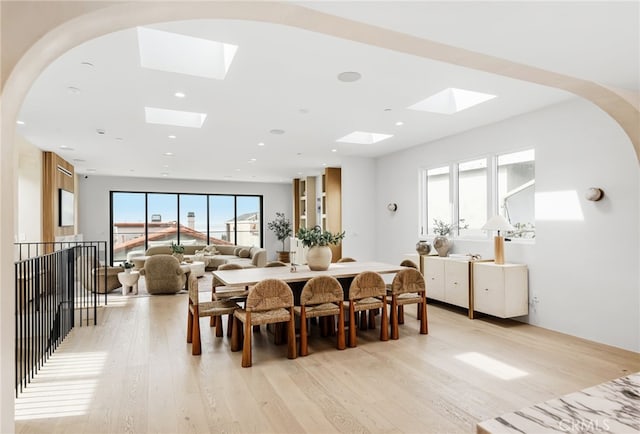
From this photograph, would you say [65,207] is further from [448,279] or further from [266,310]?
[448,279]

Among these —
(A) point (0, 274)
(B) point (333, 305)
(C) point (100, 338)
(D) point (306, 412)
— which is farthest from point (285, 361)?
(A) point (0, 274)

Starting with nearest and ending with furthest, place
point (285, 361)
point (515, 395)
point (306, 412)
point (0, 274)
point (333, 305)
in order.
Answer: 1. point (0, 274)
2. point (306, 412)
3. point (515, 395)
4. point (285, 361)
5. point (333, 305)

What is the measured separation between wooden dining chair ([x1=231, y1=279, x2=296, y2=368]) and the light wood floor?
200 mm

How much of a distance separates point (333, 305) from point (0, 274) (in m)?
3.06

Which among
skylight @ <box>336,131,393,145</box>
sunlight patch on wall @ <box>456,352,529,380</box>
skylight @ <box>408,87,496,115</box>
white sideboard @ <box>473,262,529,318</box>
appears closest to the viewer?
sunlight patch on wall @ <box>456,352,529,380</box>

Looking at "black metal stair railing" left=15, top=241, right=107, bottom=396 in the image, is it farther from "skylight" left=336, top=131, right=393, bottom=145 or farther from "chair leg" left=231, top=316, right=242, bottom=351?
"skylight" left=336, top=131, right=393, bottom=145

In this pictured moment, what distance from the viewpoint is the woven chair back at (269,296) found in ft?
11.6

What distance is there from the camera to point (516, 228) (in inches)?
199

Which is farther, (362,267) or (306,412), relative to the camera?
(362,267)

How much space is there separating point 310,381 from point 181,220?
986 centimetres

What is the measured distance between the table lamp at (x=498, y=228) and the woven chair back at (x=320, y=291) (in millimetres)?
2347

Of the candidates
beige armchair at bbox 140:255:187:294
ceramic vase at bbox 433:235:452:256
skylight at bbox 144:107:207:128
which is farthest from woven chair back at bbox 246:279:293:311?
beige armchair at bbox 140:255:187:294

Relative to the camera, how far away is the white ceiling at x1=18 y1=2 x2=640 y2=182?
2084mm

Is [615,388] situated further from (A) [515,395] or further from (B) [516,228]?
(B) [516,228]
